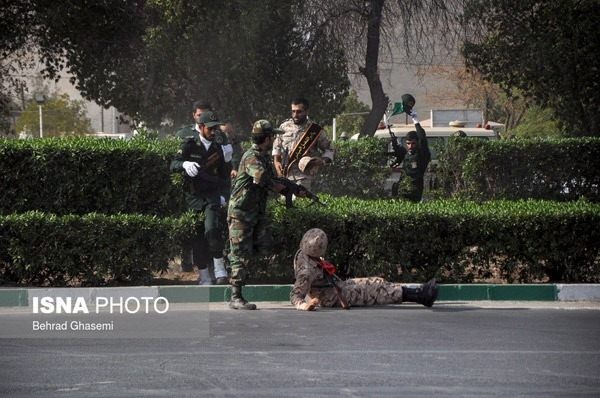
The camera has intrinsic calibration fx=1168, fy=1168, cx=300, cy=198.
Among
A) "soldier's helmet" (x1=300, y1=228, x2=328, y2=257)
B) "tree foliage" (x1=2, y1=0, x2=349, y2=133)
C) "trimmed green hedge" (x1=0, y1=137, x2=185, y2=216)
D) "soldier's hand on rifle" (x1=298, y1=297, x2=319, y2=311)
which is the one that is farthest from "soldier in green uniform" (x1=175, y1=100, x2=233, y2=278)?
"tree foliage" (x1=2, y1=0, x2=349, y2=133)

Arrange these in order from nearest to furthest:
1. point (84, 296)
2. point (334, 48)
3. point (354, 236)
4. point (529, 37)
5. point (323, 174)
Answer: point (84, 296)
point (354, 236)
point (323, 174)
point (529, 37)
point (334, 48)

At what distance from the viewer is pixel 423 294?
10.8 metres

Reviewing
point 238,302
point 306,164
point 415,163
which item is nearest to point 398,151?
point 415,163

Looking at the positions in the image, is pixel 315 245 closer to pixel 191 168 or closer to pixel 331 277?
pixel 331 277

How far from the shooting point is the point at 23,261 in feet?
38.5

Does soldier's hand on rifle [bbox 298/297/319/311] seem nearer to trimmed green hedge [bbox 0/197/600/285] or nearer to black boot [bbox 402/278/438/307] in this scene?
black boot [bbox 402/278/438/307]

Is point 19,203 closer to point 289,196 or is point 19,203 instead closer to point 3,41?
point 289,196

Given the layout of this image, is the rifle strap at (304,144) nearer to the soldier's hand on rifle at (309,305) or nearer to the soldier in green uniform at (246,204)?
the soldier in green uniform at (246,204)

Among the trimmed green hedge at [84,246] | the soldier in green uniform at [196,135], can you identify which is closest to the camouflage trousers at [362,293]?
the trimmed green hedge at [84,246]

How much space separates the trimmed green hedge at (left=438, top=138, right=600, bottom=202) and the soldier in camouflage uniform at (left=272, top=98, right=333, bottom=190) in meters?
3.17

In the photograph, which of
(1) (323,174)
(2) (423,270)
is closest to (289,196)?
(2) (423,270)

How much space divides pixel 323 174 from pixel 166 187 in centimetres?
416

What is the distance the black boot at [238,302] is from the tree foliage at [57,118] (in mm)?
45132

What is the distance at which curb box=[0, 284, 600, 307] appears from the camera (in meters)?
11.3
